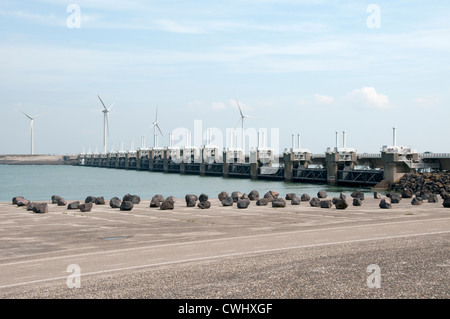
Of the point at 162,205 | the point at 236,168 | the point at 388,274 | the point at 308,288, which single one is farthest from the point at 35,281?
the point at 236,168

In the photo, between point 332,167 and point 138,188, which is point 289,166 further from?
point 138,188

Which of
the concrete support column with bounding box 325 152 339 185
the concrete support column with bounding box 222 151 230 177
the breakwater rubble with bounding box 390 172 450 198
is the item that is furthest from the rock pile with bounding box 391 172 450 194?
the concrete support column with bounding box 222 151 230 177

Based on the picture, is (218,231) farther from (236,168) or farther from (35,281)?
(236,168)

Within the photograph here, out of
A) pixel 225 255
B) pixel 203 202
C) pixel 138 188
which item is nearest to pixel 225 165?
pixel 138 188

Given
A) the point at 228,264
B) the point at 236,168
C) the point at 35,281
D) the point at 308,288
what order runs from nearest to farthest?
1. the point at 308,288
2. the point at 35,281
3. the point at 228,264
4. the point at 236,168

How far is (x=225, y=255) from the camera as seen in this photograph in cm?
2033

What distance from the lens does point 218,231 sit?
94.9 ft

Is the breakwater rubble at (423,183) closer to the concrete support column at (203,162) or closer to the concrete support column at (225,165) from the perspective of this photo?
the concrete support column at (225,165)

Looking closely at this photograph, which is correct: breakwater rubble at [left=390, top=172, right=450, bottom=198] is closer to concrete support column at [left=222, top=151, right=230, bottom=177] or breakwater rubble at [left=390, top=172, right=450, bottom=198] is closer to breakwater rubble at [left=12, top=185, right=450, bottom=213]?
breakwater rubble at [left=12, top=185, right=450, bottom=213]

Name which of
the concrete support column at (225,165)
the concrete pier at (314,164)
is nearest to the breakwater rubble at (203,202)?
the concrete pier at (314,164)

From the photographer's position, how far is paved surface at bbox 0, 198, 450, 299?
45.8ft

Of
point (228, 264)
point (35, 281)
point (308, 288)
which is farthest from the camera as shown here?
point (228, 264)

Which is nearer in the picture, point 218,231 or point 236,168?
point 218,231
